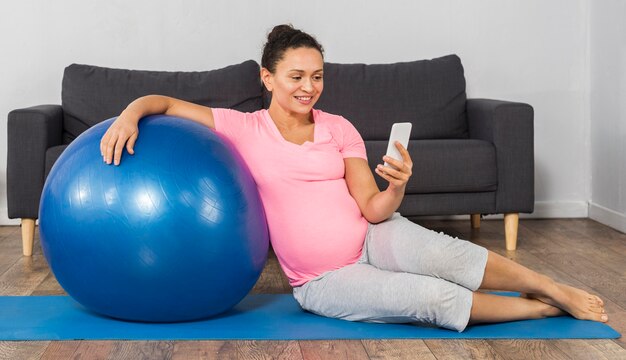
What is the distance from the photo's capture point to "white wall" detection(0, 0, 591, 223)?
4.92 m

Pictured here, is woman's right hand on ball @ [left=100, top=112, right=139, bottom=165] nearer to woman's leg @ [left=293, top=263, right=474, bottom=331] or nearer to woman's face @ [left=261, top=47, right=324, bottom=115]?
woman's face @ [left=261, top=47, right=324, bottom=115]

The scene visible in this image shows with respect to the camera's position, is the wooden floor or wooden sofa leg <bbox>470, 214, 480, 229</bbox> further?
wooden sofa leg <bbox>470, 214, 480, 229</bbox>

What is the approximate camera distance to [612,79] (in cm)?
478

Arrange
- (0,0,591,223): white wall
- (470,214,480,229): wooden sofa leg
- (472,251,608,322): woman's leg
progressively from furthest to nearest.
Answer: (0,0,591,223): white wall, (470,214,480,229): wooden sofa leg, (472,251,608,322): woman's leg

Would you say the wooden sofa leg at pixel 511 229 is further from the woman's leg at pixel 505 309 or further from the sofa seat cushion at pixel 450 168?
the woman's leg at pixel 505 309

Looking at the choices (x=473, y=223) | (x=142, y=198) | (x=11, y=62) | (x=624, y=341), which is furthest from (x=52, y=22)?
(x=624, y=341)

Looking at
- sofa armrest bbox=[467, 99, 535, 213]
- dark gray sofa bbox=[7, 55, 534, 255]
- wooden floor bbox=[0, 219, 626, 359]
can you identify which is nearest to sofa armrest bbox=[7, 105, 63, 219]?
dark gray sofa bbox=[7, 55, 534, 255]

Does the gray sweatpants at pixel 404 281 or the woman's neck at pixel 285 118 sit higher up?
the woman's neck at pixel 285 118

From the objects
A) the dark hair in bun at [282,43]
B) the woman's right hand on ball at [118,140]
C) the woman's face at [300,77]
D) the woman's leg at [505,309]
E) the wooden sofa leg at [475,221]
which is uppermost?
the dark hair in bun at [282,43]

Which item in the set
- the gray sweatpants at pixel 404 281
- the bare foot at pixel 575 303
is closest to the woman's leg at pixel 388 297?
the gray sweatpants at pixel 404 281

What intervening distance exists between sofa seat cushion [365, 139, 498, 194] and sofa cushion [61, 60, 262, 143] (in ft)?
2.50

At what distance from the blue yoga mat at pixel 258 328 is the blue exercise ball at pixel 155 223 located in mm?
61

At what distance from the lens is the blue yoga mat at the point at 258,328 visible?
2602 millimetres

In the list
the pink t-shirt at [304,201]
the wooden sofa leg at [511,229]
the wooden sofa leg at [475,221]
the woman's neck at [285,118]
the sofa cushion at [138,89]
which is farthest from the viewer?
the wooden sofa leg at [475,221]
